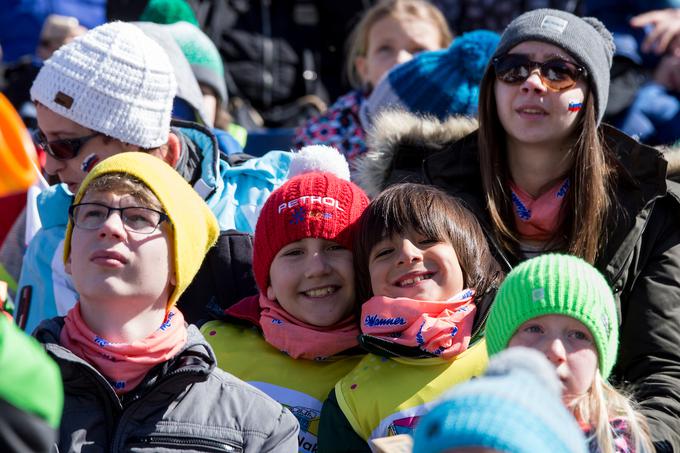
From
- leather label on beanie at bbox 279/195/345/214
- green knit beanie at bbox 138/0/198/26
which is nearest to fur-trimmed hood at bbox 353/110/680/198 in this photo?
leather label on beanie at bbox 279/195/345/214

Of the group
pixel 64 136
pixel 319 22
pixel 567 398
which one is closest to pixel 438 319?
pixel 567 398

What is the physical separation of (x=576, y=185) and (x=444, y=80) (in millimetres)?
1408

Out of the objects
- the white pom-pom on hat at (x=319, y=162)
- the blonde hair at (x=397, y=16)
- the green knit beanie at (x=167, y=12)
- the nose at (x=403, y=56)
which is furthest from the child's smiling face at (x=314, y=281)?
the green knit beanie at (x=167, y=12)

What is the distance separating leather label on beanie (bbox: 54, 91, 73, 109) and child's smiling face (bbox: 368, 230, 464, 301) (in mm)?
1442

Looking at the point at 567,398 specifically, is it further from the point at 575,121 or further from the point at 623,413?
the point at 575,121

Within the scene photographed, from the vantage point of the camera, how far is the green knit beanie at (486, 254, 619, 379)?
10.2 ft

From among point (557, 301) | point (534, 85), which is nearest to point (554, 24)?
point (534, 85)

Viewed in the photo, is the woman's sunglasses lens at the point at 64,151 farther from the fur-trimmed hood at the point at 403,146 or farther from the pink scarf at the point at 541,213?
the pink scarf at the point at 541,213

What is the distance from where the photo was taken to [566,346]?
3088 millimetres

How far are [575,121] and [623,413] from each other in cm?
138

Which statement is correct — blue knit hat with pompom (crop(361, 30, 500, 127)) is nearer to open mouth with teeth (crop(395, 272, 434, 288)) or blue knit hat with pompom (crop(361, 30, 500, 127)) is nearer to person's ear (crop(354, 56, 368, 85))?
person's ear (crop(354, 56, 368, 85))

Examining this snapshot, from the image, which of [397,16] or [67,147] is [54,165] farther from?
[397,16]

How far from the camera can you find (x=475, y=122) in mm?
4504

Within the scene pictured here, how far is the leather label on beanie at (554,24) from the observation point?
161 inches
